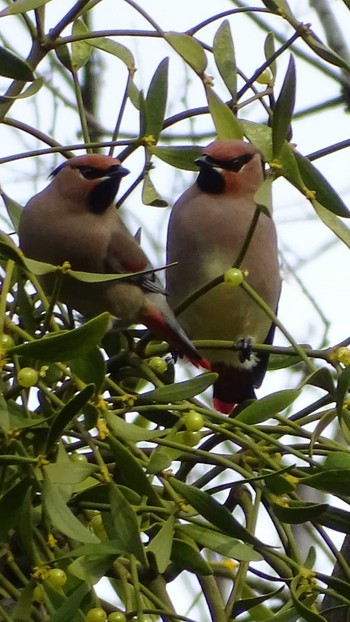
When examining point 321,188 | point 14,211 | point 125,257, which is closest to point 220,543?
point 321,188

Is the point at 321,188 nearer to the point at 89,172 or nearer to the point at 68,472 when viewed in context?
the point at 68,472

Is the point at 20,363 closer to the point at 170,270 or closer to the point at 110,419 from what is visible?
the point at 110,419

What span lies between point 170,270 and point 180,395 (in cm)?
94

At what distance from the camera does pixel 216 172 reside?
1.95 meters

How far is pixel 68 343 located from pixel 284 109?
0.89ft

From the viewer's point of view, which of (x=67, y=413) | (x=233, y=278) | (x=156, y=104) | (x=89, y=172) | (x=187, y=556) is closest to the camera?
(x=67, y=413)

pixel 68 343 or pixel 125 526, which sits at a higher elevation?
pixel 68 343

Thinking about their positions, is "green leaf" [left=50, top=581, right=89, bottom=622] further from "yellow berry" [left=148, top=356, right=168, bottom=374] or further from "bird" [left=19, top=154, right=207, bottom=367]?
"bird" [left=19, top=154, right=207, bottom=367]

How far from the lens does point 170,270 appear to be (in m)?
1.91

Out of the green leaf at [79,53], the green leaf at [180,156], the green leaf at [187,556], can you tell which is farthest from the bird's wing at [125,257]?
the green leaf at [187,556]

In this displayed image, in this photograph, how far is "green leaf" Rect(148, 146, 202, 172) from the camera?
48.3 inches

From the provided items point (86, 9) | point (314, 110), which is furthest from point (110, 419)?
point (314, 110)

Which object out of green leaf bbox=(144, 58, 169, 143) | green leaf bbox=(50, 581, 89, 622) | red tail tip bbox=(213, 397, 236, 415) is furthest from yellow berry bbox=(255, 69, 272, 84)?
red tail tip bbox=(213, 397, 236, 415)

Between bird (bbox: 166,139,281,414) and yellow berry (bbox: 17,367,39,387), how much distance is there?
3.01 ft
